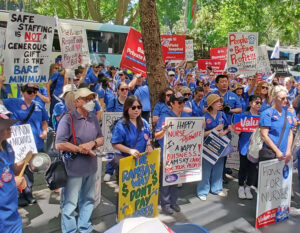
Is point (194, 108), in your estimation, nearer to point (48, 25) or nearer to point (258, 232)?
point (258, 232)

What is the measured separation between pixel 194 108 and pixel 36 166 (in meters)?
3.48

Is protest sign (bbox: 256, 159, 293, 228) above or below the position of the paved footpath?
above

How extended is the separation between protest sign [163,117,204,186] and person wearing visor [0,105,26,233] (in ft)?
7.37

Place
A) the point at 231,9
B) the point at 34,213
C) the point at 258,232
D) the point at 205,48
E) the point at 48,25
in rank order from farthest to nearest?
the point at 205,48 → the point at 231,9 → the point at 48,25 → the point at 34,213 → the point at 258,232

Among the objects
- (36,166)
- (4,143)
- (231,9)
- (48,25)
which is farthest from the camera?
(231,9)

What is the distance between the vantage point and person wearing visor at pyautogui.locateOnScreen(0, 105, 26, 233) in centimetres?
272

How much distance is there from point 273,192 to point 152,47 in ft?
9.23

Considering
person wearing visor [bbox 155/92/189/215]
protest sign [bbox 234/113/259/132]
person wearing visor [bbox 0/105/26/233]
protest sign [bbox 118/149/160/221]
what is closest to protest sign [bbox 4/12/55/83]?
person wearing visor [bbox 155/92/189/215]

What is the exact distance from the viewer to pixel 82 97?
3801mm

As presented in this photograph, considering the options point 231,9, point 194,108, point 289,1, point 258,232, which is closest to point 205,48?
point 231,9

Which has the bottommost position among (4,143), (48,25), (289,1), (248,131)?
(248,131)

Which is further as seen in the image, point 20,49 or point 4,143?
point 20,49

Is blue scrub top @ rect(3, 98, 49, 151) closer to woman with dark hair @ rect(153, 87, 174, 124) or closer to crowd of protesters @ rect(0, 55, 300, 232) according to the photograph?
crowd of protesters @ rect(0, 55, 300, 232)

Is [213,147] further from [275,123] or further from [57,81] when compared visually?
[57,81]
